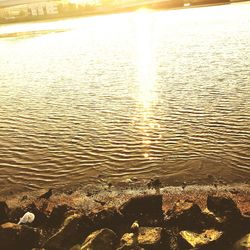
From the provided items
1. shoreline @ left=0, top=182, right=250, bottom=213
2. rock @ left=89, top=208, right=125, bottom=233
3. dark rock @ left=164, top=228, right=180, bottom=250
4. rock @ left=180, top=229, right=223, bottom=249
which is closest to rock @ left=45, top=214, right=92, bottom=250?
rock @ left=89, top=208, right=125, bottom=233

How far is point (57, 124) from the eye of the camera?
50.2ft

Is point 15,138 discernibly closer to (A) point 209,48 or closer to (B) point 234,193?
(B) point 234,193

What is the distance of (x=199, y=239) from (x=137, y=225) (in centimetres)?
137

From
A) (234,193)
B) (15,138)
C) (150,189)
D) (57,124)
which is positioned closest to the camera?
(234,193)

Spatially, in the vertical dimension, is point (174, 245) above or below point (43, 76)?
above

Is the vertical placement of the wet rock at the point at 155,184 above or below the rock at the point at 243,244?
below

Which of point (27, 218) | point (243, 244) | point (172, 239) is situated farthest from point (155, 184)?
point (243, 244)

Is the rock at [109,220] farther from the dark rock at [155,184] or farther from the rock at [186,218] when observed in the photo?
the dark rock at [155,184]

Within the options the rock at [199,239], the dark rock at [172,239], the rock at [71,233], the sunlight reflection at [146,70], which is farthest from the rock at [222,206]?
the sunlight reflection at [146,70]

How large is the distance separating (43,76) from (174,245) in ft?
67.4

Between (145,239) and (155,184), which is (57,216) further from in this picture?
(155,184)

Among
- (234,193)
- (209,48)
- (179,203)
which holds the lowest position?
(209,48)

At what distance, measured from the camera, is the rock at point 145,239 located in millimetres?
6945

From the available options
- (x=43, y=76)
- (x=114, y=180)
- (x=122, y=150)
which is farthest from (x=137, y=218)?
(x=43, y=76)
